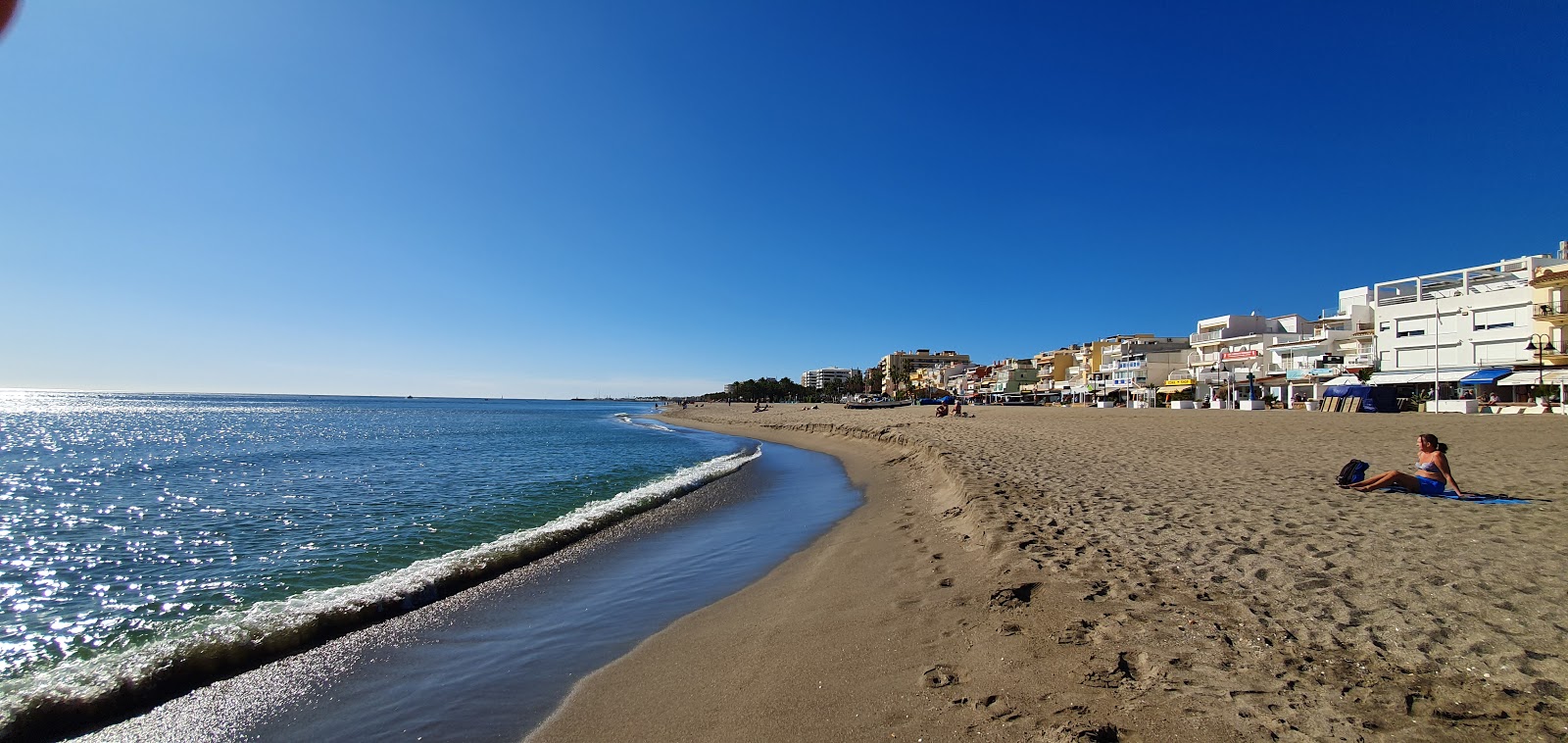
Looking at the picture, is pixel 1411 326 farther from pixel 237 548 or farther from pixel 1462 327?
pixel 237 548

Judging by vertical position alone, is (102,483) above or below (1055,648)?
below

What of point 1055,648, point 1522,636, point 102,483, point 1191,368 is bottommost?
point 102,483

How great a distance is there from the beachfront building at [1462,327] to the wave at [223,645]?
154ft

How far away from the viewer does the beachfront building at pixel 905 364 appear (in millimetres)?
127775

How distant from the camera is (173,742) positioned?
402cm

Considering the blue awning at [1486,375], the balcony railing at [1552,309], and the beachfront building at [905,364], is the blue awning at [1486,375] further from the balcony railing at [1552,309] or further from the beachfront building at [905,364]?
the beachfront building at [905,364]

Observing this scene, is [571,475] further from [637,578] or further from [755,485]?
[637,578]

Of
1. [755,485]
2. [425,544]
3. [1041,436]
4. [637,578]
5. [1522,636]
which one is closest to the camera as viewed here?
[1522,636]

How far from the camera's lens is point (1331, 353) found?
48281 mm

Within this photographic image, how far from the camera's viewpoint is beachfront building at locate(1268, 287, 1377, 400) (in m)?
44.6

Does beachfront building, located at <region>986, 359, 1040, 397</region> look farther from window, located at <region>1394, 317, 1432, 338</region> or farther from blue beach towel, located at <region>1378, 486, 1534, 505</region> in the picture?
blue beach towel, located at <region>1378, 486, 1534, 505</region>

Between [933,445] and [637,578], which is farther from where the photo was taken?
[933,445]

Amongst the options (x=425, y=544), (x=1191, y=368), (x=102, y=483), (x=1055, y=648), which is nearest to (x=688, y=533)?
(x=425, y=544)

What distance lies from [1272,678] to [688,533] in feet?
26.1
